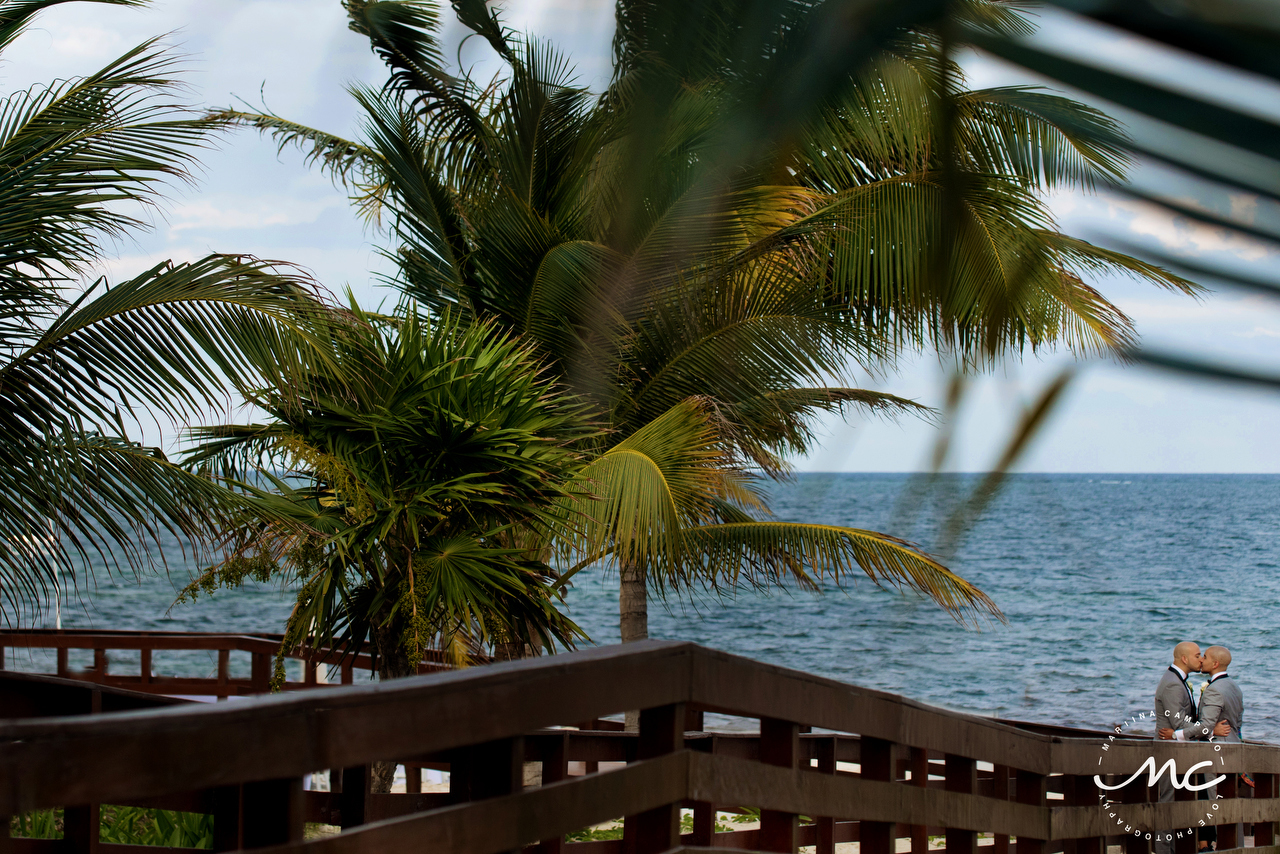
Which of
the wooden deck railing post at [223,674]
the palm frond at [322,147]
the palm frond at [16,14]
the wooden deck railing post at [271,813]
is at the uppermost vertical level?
the palm frond at [322,147]

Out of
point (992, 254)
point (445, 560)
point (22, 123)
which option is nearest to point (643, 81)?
point (992, 254)

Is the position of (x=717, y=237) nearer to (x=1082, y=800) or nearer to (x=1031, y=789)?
(x=1031, y=789)

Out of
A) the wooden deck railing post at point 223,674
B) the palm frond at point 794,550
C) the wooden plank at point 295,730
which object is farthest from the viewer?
the wooden deck railing post at point 223,674

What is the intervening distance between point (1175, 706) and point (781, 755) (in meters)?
5.02

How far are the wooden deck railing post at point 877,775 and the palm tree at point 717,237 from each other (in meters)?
0.80

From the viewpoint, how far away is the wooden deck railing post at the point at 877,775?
251 centimetres

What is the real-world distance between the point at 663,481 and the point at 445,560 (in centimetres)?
146

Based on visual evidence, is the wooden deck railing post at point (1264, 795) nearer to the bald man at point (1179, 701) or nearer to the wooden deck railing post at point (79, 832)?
the bald man at point (1179, 701)

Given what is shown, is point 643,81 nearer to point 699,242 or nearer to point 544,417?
point 699,242

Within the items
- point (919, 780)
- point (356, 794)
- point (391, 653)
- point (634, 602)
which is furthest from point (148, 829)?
point (919, 780)

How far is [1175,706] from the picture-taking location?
241 inches

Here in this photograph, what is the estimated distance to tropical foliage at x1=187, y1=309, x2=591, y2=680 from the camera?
5090 millimetres

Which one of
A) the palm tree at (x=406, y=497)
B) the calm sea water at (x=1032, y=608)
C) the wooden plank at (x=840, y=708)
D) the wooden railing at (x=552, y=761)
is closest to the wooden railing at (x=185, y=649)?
the calm sea water at (x=1032, y=608)

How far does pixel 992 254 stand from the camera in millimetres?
628
